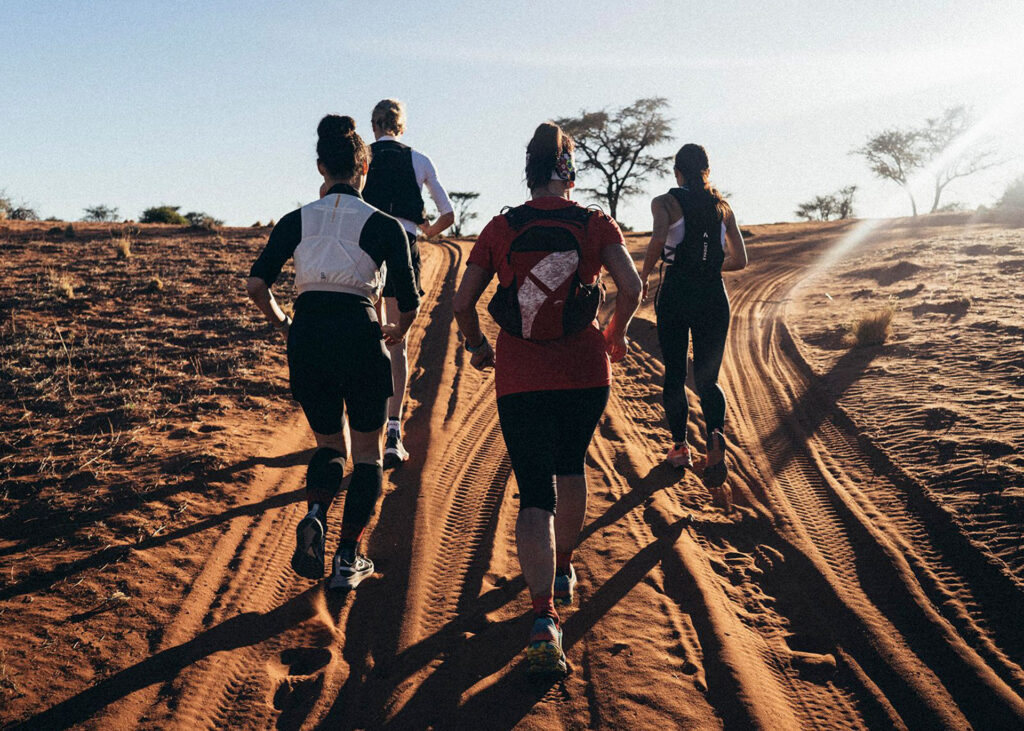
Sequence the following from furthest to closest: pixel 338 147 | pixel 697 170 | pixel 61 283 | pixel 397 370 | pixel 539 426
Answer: pixel 61 283, pixel 397 370, pixel 697 170, pixel 338 147, pixel 539 426

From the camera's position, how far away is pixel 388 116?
449cm

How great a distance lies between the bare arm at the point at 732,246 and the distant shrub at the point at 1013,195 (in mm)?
37086

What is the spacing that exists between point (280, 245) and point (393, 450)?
213 centimetres

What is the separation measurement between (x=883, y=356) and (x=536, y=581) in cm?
628

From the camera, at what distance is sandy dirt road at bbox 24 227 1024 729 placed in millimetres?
2674

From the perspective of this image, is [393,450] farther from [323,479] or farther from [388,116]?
[388,116]

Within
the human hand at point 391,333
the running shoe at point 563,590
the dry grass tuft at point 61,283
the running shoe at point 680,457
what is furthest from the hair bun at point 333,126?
the dry grass tuft at point 61,283

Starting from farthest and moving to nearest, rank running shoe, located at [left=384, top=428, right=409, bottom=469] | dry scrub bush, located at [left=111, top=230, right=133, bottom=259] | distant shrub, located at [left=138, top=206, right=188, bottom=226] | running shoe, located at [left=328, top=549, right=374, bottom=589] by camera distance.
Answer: distant shrub, located at [left=138, top=206, right=188, bottom=226], dry scrub bush, located at [left=111, top=230, right=133, bottom=259], running shoe, located at [left=384, top=428, right=409, bottom=469], running shoe, located at [left=328, top=549, right=374, bottom=589]

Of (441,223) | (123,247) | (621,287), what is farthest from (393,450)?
(123,247)

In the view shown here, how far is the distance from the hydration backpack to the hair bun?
1057mm

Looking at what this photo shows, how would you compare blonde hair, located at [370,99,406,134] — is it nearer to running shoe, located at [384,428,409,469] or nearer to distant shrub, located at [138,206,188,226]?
running shoe, located at [384,428,409,469]

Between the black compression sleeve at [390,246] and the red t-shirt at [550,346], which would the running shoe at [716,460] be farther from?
the black compression sleeve at [390,246]

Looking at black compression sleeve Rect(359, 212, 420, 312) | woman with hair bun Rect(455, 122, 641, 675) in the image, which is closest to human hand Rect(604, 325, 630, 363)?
woman with hair bun Rect(455, 122, 641, 675)

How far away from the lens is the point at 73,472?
Answer: 4414 millimetres
